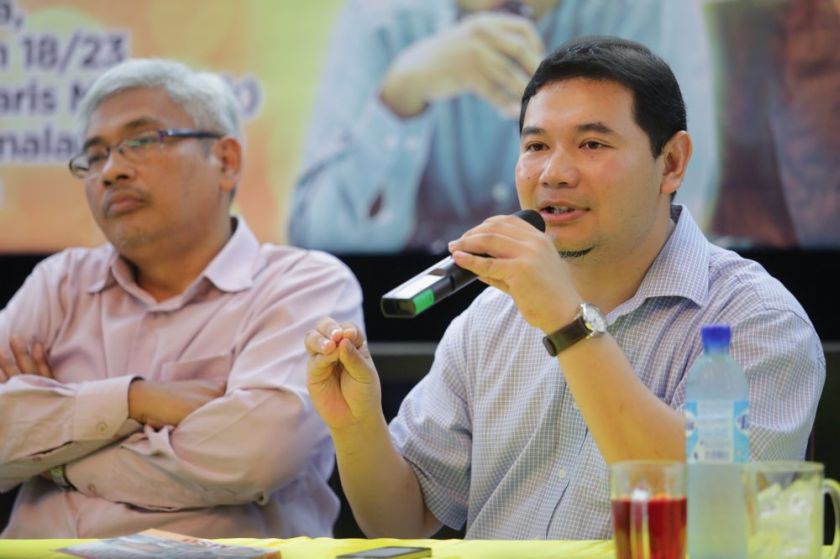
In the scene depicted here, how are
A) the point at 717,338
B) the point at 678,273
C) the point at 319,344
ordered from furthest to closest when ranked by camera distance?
the point at 678,273
the point at 319,344
the point at 717,338

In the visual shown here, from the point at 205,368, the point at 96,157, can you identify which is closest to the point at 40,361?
the point at 205,368

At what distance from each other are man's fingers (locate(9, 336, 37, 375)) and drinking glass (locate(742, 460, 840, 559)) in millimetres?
1777

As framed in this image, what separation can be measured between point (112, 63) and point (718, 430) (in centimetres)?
250

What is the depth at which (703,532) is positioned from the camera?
4.64ft

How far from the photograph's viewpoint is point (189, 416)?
242 centimetres

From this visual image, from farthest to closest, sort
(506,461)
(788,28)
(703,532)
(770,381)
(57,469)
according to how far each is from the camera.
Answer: (788,28)
(57,469)
(506,461)
(770,381)
(703,532)

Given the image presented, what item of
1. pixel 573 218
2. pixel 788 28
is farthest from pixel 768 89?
pixel 573 218

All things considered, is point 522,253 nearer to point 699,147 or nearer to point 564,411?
point 564,411

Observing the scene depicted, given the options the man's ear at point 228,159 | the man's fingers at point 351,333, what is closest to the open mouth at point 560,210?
the man's fingers at point 351,333

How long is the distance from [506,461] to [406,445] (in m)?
0.22

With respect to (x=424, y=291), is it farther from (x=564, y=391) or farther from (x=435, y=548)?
(x=564, y=391)

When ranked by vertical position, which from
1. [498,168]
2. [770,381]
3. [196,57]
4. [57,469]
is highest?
[196,57]

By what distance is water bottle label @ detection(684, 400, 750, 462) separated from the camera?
140 centimetres

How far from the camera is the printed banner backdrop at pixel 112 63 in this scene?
3338 mm
